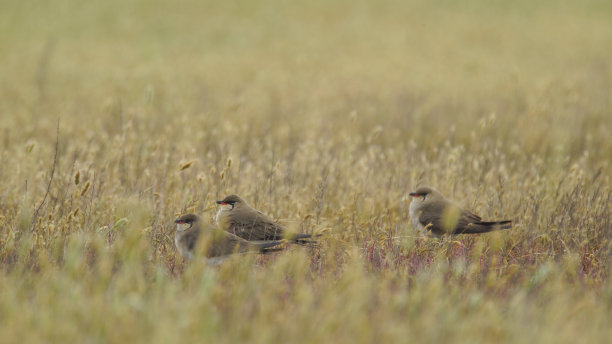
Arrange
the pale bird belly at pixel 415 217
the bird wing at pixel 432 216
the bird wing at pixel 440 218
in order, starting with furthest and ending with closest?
1. the pale bird belly at pixel 415 217
2. the bird wing at pixel 432 216
3. the bird wing at pixel 440 218

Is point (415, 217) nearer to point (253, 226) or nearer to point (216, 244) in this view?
point (253, 226)

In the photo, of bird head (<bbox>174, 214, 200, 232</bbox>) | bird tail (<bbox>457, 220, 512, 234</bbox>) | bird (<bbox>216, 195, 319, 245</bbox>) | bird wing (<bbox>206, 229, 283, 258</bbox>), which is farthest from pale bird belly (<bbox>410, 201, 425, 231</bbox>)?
bird head (<bbox>174, 214, 200, 232</bbox>)

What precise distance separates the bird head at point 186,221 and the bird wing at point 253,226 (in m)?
0.36

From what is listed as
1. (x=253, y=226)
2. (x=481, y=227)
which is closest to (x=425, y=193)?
(x=481, y=227)

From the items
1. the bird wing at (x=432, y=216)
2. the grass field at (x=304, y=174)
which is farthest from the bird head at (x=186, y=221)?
the bird wing at (x=432, y=216)

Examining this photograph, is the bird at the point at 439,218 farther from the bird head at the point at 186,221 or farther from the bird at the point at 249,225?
the bird head at the point at 186,221

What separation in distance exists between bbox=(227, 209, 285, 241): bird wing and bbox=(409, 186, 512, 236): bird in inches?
44.8

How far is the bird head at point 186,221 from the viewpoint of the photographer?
14.8 feet

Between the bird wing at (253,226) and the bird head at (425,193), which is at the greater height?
the bird head at (425,193)

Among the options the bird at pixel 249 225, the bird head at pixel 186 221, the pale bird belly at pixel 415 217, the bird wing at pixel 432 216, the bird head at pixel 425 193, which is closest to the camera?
the bird head at pixel 186 221

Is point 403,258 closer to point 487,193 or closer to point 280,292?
point 280,292

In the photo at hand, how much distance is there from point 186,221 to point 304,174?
2.52m

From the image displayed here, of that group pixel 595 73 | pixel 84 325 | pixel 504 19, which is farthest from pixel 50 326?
pixel 504 19

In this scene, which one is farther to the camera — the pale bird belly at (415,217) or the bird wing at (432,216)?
the pale bird belly at (415,217)
